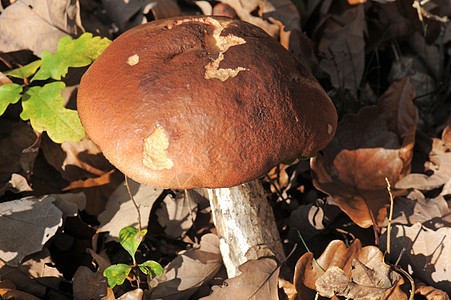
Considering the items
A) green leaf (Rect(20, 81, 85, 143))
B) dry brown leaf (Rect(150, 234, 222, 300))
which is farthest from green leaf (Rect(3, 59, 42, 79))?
dry brown leaf (Rect(150, 234, 222, 300))

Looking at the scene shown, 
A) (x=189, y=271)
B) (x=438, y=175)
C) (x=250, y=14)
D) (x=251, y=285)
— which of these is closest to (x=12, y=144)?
(x=189, y=271)

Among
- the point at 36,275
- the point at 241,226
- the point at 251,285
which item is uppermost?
the point at 241,226

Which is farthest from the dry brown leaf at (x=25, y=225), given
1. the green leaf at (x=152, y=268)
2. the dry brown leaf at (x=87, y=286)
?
the green leaf at (x=152, y=268)

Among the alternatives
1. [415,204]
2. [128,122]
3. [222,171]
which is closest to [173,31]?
[128,122]

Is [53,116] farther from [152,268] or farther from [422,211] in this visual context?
[422,211]

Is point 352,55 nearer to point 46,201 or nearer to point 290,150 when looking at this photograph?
point 290,150
